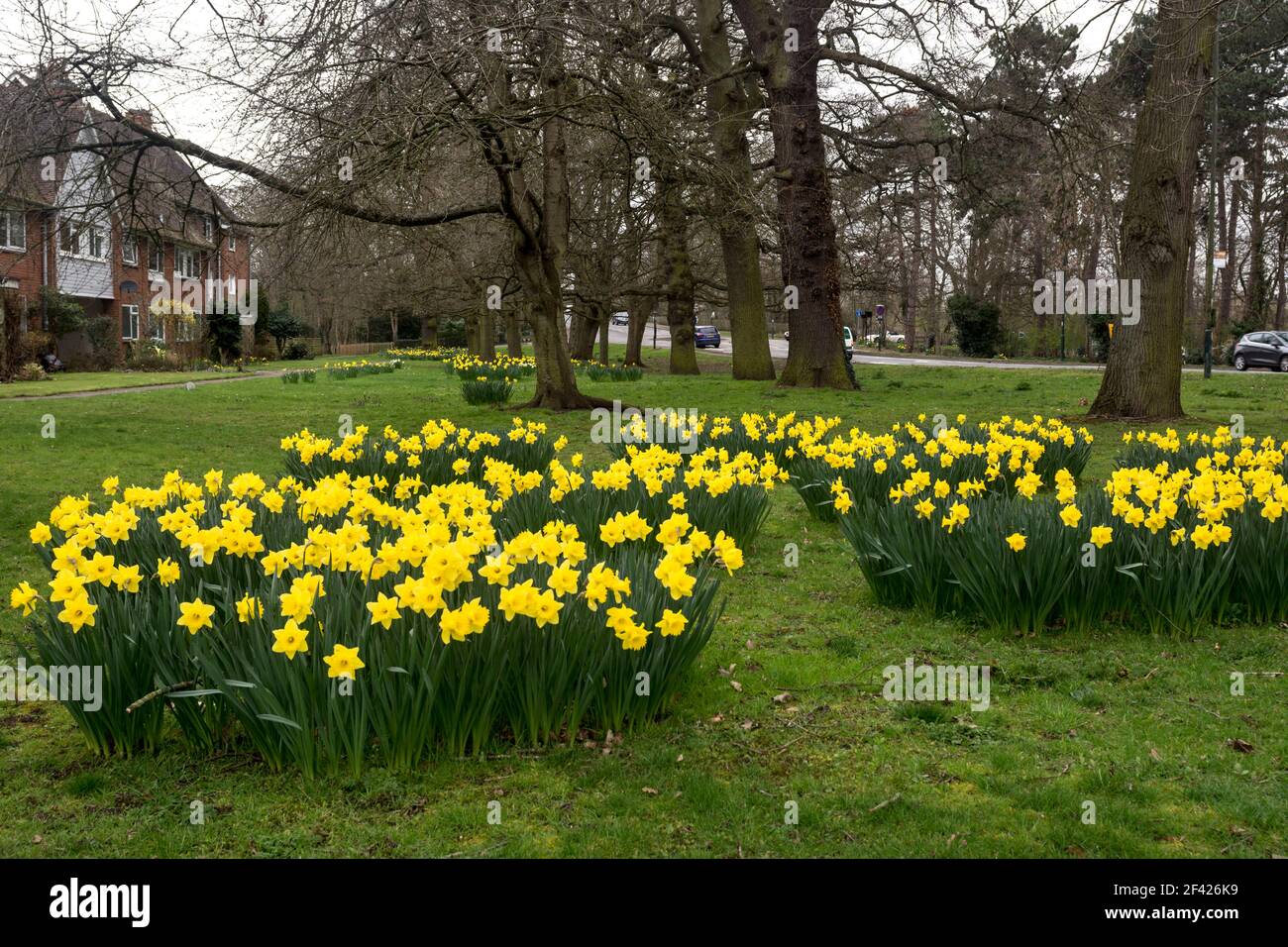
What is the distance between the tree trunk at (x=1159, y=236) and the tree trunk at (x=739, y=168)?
571cm

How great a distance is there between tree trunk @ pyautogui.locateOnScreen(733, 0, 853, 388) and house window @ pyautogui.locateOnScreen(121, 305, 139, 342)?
29.0 metres

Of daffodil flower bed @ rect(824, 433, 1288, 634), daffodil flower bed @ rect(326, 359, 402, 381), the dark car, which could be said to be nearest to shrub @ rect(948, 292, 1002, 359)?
the dark car

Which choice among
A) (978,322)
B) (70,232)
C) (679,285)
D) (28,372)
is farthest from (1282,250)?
(28,372)

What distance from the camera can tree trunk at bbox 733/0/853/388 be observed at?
18.2 metres

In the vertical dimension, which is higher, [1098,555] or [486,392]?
[486,392]

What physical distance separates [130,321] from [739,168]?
30.4 meters

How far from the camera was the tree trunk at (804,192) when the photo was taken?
18203 mm

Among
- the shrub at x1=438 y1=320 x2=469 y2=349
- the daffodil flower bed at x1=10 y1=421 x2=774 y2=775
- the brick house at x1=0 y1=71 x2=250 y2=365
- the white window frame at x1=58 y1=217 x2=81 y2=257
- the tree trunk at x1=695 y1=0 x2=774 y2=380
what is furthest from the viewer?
the shrub at x1=438 y1=320 x2=469 y2=349

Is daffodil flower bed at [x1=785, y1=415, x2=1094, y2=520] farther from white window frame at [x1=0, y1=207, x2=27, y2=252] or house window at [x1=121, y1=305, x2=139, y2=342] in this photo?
house window at [x1=121, y1=305, x2=139, y2=342]

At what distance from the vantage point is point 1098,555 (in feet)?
17.2

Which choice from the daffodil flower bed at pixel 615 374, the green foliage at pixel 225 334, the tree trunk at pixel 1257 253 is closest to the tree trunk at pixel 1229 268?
the tree trunk at pixel 1257 253

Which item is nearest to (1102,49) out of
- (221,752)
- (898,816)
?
(898,816)

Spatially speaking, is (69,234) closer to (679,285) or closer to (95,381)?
(95,381)
